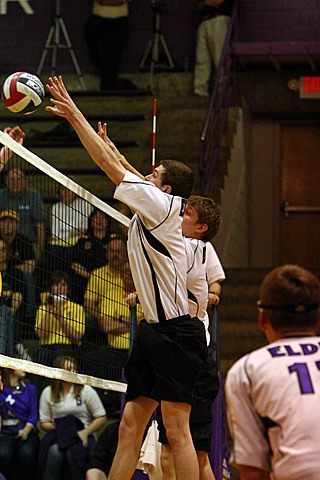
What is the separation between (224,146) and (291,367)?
9833mm

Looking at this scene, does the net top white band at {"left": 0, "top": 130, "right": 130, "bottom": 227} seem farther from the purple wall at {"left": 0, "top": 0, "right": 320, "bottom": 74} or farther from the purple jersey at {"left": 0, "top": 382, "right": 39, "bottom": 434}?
the purple wall at {"left": 0, "top": 0, "right": 320, "bottom": 74}

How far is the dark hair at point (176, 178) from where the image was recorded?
597 centimetres

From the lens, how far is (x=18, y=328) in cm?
1027

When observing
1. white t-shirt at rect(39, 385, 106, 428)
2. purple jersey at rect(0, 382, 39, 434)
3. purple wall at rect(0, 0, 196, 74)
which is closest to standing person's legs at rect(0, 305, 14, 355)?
purple jersey at rect(0, 382, 39, 434)

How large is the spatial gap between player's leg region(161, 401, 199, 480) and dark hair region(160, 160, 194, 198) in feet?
4.11

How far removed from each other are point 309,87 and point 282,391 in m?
11.5

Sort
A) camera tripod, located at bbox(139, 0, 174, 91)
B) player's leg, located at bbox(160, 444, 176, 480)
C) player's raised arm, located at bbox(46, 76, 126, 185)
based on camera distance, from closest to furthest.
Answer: player's raised arm, located at bbox(46, 76, 126, 185) → player's leg, located at bbox(160, 444, 176, 480) → camera tripod, located at bbox(139, 0, 174, 91)

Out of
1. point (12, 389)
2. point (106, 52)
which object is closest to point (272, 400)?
point (12, 389)

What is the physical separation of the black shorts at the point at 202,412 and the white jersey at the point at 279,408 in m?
2.63

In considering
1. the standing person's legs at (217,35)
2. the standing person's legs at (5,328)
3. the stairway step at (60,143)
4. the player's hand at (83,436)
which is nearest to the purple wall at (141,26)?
the standing person's legs at (217,35)

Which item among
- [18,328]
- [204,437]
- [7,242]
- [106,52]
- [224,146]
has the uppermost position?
[106,52]

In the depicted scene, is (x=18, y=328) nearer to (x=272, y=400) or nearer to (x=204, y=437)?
(x=204, y=437)

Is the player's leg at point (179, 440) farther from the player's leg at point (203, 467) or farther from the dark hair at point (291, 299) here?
the dark hair at point (291, 299)

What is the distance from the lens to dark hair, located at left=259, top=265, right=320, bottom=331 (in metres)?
3.78
